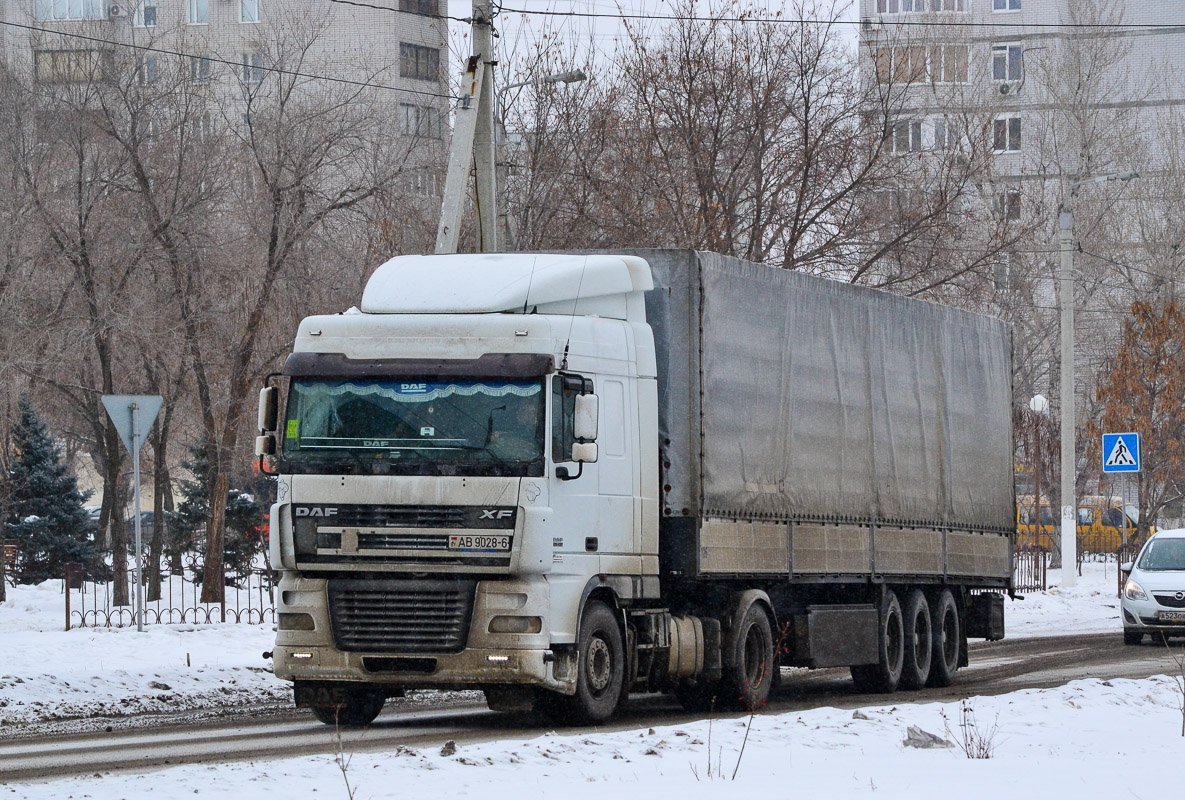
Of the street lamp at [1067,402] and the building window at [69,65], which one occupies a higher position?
the building window at [69,65]

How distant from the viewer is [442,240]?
20.2 meters

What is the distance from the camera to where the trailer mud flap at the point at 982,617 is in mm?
20406

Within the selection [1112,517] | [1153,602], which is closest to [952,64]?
[1112,517]

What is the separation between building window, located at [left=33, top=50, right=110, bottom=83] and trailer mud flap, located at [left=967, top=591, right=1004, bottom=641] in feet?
56.5

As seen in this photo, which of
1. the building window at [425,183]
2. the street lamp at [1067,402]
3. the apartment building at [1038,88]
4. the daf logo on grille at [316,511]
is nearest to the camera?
the daf logo on grille at [316,511]

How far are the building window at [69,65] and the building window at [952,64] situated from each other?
32.3 metres

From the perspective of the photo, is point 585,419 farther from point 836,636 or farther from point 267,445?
point 836,636

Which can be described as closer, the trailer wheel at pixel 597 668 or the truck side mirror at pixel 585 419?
the truck side mirror at pixel 585 419

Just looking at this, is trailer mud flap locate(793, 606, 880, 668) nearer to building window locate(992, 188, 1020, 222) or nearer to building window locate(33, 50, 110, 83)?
building window locate(33, 50, 110, 83)

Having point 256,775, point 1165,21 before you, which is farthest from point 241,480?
point 1165,21

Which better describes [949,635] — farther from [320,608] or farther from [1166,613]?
[320,608]

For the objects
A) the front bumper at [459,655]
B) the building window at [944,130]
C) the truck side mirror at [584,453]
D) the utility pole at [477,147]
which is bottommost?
the front bumper at [459,655]

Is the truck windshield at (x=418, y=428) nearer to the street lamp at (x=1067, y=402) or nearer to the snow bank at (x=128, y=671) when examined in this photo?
the snow bank at (x=128, y=671)

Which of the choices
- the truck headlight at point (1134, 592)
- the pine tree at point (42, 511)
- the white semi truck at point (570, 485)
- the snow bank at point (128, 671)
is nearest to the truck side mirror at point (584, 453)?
the white semi truck at point (570, 485)
